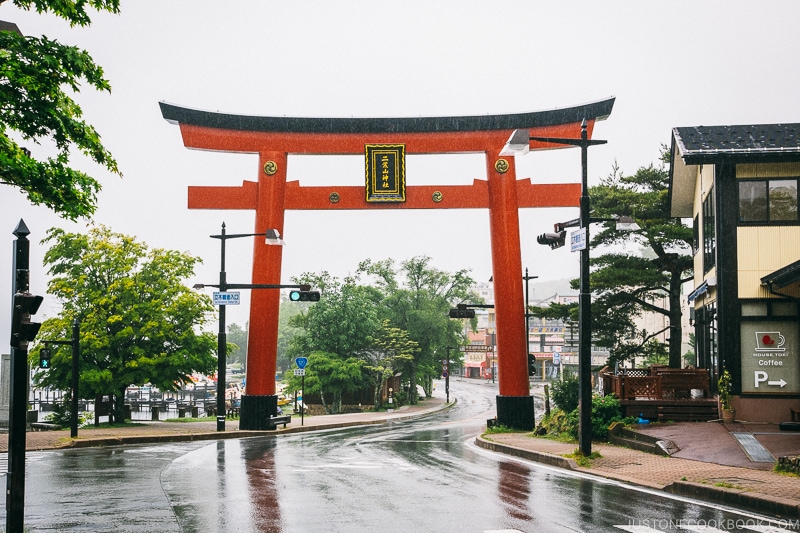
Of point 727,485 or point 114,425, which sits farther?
point 114,425

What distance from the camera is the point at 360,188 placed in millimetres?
29000

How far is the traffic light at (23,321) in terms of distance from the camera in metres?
8.52

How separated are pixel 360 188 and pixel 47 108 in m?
19.0

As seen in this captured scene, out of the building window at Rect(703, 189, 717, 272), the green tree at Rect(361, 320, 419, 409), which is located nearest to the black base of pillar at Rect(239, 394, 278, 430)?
the building window at Rect(703, 189, 717, 272)

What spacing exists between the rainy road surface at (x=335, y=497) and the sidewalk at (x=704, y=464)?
1.81 feet

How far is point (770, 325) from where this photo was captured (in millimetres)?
20562

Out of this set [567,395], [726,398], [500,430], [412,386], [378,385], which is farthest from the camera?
[412,386]

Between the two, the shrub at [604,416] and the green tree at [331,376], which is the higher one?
the shrub at [604,416]

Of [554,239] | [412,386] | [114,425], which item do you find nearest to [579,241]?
[554,239]

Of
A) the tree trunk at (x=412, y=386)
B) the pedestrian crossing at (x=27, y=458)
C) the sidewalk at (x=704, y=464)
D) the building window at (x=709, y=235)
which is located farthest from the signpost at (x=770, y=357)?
the tree trunk at (x=412, y=386)

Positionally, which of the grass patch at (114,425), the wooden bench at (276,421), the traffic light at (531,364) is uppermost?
the traffic light at (531,364)

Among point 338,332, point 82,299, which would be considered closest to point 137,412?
point 338,332

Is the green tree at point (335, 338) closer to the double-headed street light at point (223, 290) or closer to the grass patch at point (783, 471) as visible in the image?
the double-headed street light at point (223, 290)

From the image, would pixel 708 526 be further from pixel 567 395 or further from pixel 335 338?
pixel 335 338
